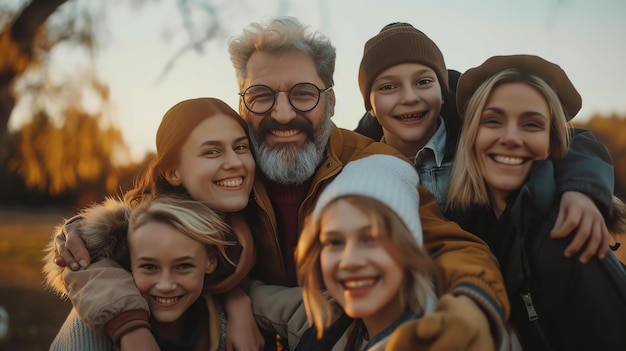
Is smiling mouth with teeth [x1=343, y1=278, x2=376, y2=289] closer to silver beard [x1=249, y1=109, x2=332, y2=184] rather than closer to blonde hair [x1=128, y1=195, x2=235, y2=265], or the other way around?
blonde hair [x1=128, y1=195, x2=235, y2=265]

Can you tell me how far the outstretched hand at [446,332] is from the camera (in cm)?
212

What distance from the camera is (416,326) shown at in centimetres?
215

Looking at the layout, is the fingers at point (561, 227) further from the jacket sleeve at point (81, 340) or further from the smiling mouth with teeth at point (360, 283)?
the jacket sleeve at point (81, 340)

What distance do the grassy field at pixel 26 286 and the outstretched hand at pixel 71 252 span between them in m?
4.50

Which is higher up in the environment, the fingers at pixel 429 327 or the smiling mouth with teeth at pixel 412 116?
the smiling mouth with teeth at pixel 412 116

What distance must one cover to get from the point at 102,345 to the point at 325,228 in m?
1.39

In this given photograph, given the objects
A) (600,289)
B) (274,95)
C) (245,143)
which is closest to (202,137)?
(245,143)

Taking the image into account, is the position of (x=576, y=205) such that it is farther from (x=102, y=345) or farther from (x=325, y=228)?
(x=102, y=345)

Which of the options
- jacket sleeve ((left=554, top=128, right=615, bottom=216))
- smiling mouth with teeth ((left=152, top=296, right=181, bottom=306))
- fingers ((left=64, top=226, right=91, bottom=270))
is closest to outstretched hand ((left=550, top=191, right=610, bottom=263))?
jacket sleeve ((left=554, top=128, right=615, bottom=216))

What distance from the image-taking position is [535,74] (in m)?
3.09

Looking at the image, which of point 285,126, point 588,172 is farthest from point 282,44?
point 588,172

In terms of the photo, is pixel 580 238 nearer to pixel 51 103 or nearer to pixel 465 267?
pixel 465 267

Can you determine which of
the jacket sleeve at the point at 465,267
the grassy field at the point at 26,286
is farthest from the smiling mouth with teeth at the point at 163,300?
the grassy field at the point at 26,286

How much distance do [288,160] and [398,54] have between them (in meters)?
1.02
